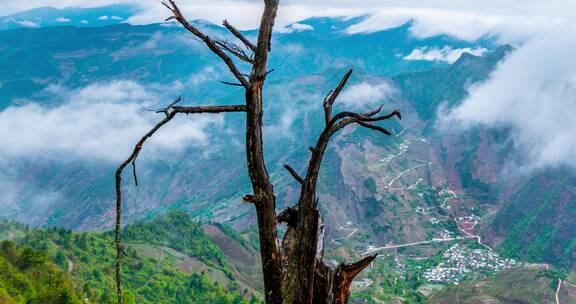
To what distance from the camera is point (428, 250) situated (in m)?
147

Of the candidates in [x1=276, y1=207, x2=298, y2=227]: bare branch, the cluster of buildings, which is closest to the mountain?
[x1=276, y1=207, x2=298, y2=227]: bare branch

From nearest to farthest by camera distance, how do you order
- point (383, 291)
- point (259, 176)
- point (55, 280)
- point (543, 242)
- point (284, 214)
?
1. point (259, 176)
2. point (284, 214)
3. point (55, 280)
4. point (383, 291)
5. point (543, 242)

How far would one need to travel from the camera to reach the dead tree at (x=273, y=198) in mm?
6984

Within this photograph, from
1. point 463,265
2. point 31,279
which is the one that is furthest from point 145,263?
point 463,265

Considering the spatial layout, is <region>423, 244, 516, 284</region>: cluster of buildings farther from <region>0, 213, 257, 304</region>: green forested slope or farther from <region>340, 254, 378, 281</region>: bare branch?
<region>340, 254, 378, 281</region>: bare branch

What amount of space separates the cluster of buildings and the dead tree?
4772 inches

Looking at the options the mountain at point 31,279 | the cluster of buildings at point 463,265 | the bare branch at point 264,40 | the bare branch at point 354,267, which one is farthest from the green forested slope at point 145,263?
the bare branch at point 264,40

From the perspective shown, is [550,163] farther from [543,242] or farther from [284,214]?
[284,214]

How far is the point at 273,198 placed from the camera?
7395 millimetres

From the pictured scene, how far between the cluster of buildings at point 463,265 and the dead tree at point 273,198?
121198 millimetres

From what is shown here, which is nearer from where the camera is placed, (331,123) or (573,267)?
(331,123)

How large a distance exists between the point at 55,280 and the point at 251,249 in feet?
272

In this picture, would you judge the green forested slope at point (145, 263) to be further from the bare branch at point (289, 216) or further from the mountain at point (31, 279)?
the bare branch at point (289, 216)

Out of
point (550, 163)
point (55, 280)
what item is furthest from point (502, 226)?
point (55, 280)
